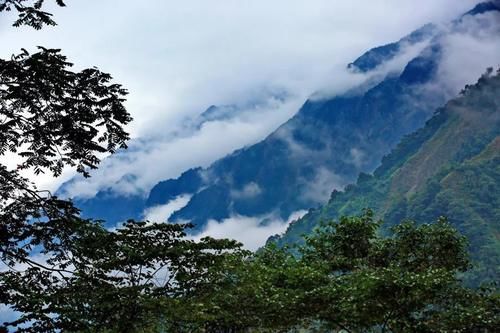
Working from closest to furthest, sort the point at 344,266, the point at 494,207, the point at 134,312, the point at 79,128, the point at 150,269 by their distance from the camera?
1. the point at 79,128
2. the point at 134,312
3. the point at 150,269
4. the point at 344,266
5. the point at 494,207

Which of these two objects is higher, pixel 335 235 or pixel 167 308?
pixel 335 235

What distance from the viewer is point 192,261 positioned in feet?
55.8

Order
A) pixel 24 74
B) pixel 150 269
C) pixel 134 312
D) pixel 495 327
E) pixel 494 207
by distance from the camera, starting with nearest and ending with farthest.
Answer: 1. pixel 24 74
2. pixel 134 312
3. pixel 150 269
4. pixel 495 327
5. pixel 494 207

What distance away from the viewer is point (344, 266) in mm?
28422

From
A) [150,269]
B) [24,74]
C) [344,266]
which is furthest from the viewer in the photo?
[344,266]

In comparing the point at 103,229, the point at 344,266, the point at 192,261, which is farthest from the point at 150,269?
the point at 344,266

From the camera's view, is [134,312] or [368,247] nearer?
[134,312]

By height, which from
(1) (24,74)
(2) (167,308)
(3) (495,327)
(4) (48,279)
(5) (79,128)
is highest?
(1) (24,74)

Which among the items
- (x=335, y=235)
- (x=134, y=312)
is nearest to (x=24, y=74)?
(x=134, y=312)

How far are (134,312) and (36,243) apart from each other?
354 centimetres

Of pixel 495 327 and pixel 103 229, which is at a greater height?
pixel 103 229

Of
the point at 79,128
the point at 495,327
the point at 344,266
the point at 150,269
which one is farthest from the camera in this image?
the point at 344,266

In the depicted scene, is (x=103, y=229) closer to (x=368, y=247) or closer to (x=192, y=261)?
(x=192, y=261)

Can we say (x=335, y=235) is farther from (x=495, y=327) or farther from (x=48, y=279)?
(x=48, y=279)
